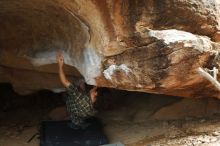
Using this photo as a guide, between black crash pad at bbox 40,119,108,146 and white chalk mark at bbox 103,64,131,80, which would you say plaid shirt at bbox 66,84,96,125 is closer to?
black crash pad at bbox 40,119,108,146

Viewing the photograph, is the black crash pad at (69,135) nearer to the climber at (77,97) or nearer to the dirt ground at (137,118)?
the dirt ground at (137,118)

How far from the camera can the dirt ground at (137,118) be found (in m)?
4.08

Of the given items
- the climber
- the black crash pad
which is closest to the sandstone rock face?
the climber

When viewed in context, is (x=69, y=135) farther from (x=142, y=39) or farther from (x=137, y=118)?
(x=142, y=39)

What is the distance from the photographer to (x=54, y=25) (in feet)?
13.8

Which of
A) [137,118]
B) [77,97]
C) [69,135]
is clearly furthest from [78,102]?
[137,118]

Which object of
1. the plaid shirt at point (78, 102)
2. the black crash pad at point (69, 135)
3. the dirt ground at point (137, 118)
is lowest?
the black crash pad at point (69, 135)

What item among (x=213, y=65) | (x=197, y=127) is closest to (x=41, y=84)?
(x=197, y=127)

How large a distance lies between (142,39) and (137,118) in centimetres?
180

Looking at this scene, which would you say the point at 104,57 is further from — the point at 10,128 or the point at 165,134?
the point at 10,128

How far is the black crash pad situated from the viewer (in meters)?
4.58

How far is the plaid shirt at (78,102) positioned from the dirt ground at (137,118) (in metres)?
0.49

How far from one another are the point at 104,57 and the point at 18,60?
1.65m

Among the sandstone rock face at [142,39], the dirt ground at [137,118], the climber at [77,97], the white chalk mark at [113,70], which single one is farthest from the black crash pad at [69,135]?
the white chalk mark at [113,70]
